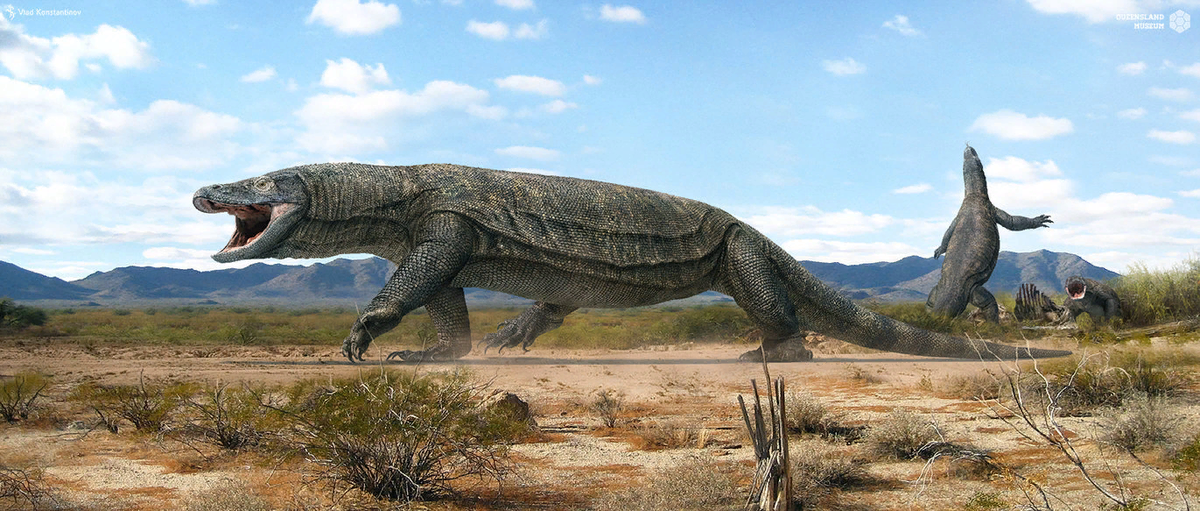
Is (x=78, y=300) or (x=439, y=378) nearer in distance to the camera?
(x=439, y=378)

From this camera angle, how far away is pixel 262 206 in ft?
32.8

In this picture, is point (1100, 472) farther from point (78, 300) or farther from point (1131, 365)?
point (78, 300)

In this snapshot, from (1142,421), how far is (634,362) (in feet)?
29.9

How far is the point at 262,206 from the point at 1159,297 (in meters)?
20.8

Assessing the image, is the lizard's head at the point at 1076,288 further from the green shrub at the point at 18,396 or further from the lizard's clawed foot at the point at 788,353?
the green shrub at the point at 18,396

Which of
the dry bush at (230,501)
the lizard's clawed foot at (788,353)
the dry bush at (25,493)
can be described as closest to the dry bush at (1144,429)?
the lizard's clawed foot at (788,353)

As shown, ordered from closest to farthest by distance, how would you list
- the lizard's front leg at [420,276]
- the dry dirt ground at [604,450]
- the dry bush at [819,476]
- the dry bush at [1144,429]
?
the dry bush at [819,476] → the dry dirt ground at [604,450] → the dry bush at [1144,429] → the lizard's front leg at [420,276]

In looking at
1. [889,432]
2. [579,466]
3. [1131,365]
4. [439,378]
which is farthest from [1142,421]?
[439,378]

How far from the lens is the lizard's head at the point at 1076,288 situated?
62.6 ft

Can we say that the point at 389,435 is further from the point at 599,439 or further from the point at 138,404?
the point at 138,404

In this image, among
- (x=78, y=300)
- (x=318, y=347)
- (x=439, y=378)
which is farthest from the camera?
(x=78, y=300)

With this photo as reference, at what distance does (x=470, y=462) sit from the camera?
589cm

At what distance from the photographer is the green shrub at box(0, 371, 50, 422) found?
8.88m

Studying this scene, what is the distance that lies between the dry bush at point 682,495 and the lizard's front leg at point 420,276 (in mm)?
5013
